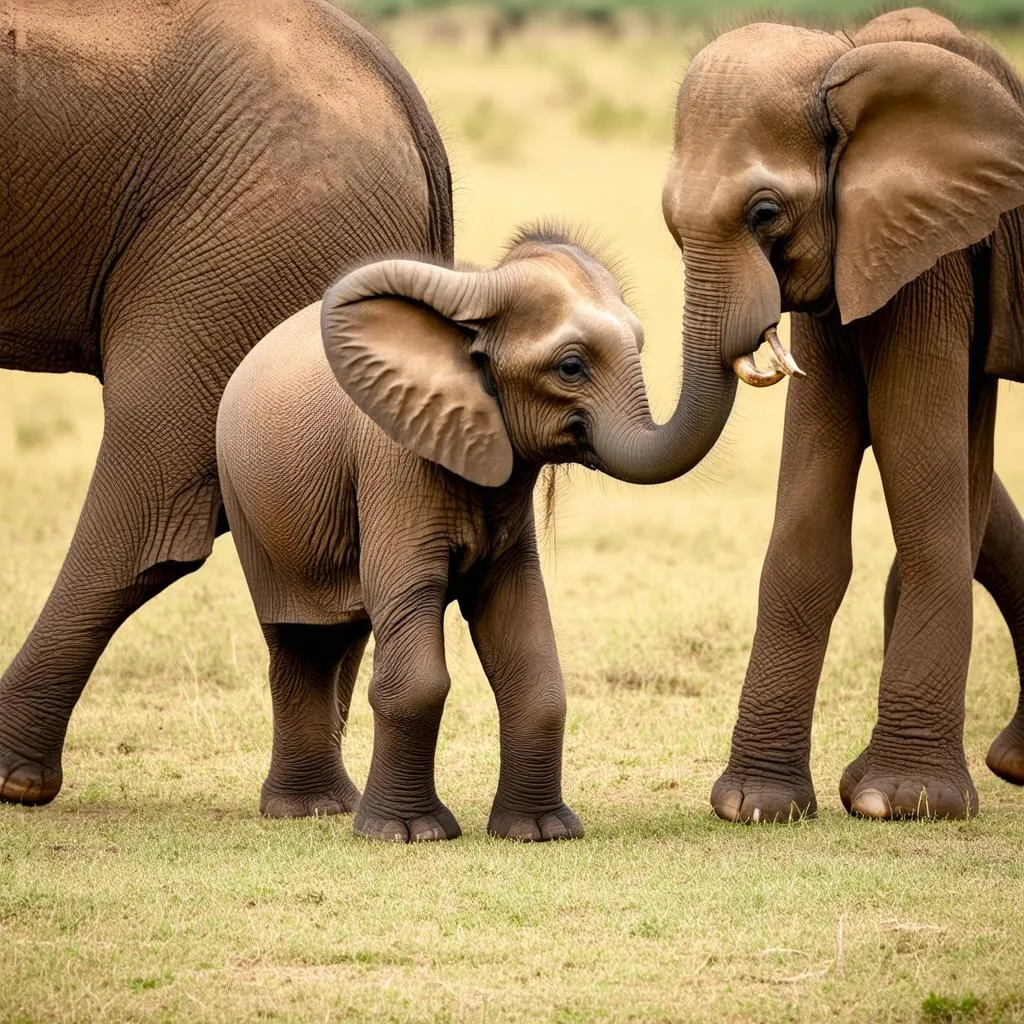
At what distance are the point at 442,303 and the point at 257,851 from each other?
5.61 ft

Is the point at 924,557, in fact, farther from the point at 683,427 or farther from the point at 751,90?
the point at 751,90

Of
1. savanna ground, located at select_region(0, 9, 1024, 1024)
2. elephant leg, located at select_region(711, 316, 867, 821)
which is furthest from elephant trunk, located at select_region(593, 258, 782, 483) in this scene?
elephant leg, located at select_region(711, 316, 867, 821)

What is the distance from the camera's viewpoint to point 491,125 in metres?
27.4

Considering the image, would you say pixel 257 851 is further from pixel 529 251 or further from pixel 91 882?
pixel 529 251

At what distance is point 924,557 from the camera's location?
739cm

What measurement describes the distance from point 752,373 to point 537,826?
153 centimetres

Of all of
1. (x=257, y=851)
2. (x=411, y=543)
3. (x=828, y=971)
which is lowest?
(x=257, y=851)

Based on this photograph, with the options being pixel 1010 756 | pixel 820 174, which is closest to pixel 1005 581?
pixel 1010 756

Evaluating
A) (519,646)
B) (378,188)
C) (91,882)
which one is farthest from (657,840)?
(378,188)

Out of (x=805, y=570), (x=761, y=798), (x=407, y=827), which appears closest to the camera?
(x=407, y=827)

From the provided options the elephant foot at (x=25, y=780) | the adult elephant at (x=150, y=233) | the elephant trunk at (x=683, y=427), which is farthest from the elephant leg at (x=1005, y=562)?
the elephant foot at (x=25, y=780)

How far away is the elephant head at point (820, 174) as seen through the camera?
680cm

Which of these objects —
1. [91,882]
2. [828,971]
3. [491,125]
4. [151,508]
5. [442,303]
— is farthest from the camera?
[491,125]

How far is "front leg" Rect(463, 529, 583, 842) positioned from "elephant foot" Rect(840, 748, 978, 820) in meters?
1.00
